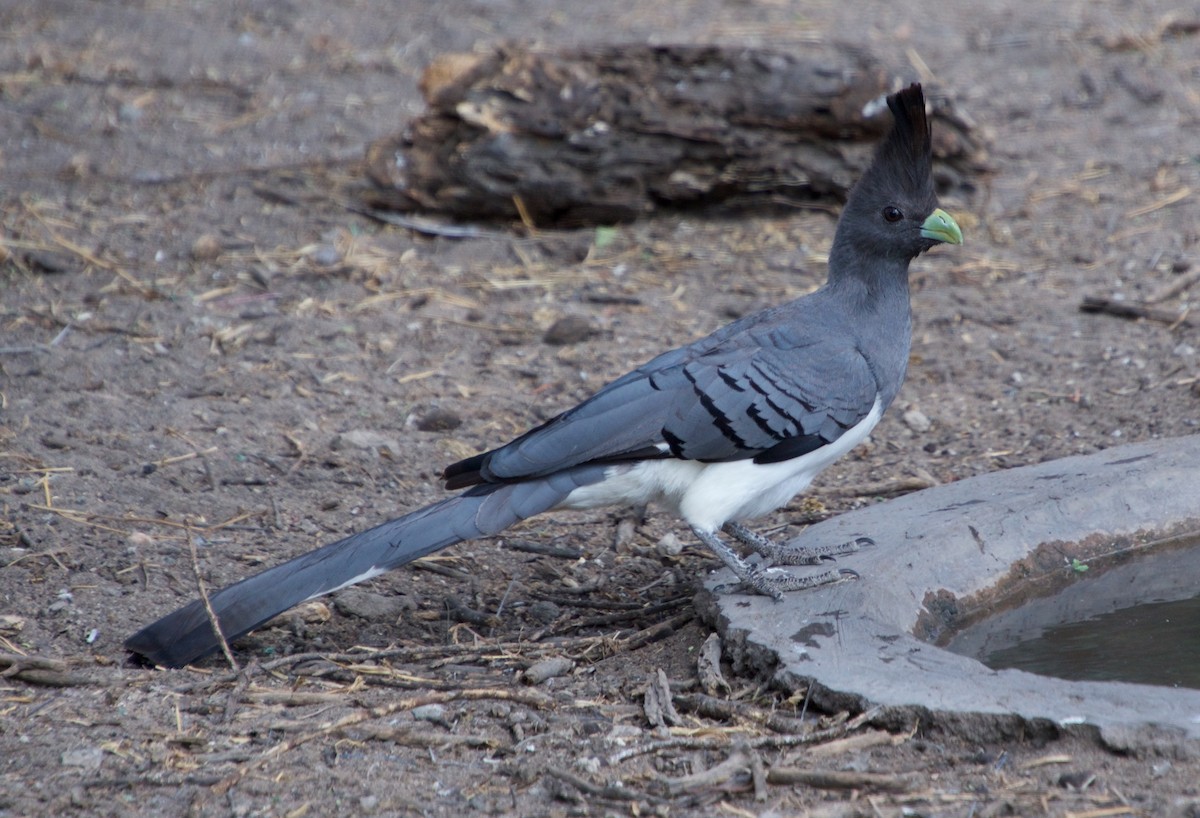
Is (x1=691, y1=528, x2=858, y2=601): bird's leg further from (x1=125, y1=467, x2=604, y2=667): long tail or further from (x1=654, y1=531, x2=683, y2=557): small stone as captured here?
(x1=654, y1=531, x2=683, y2=557): small stone

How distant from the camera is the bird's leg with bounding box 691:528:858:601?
436cm

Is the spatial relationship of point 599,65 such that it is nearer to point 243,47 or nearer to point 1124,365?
point 1124,365

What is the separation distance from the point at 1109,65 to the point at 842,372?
7.46 meters

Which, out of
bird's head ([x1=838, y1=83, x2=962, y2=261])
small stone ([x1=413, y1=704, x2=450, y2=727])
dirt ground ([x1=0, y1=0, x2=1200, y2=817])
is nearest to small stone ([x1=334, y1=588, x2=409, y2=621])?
dirt ground ([x1=0, y1=0, x2=1200, y2=817])

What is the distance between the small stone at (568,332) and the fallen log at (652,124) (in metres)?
1.43

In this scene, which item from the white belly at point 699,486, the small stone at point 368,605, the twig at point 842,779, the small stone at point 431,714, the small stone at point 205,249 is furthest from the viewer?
the small stone at point 205,249

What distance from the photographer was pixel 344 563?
174 inches

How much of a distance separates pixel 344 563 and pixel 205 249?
4.36 m

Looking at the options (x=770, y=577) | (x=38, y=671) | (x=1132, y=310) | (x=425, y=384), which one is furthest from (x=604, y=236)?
(x=38, y=671)

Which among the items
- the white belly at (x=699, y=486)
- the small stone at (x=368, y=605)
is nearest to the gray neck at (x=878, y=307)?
the white belly at (x=699, y=486)

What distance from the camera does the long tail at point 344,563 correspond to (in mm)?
4359

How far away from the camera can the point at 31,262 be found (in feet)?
26.0

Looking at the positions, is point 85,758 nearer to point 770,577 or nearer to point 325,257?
point 770,577

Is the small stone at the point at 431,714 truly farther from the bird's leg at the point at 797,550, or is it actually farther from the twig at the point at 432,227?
the twig at the point at 432,227
